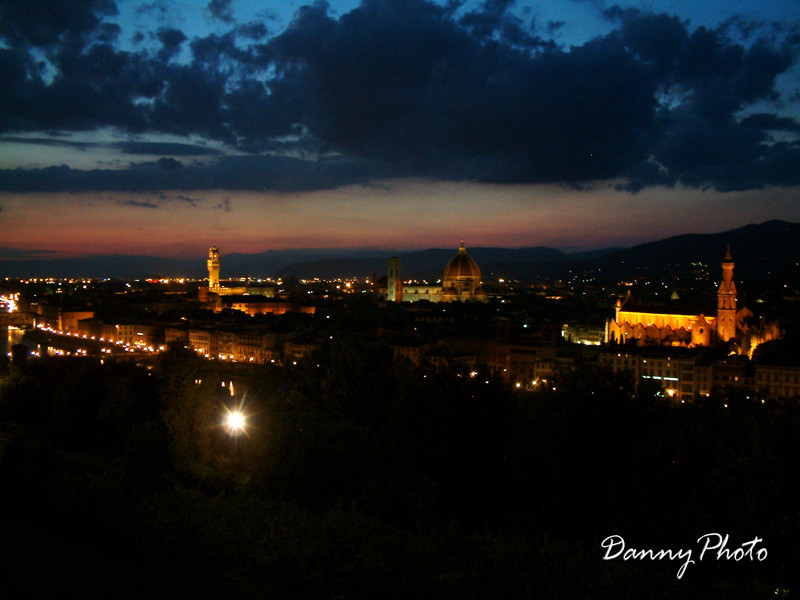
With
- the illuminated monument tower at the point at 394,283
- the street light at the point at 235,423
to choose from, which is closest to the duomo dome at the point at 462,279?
the illuminated monument tower at the point at 394,283

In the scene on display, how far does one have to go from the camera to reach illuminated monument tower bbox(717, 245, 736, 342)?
2936 cm

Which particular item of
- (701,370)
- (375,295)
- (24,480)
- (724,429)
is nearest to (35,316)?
(375,295)

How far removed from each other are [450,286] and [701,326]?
46.5 metres

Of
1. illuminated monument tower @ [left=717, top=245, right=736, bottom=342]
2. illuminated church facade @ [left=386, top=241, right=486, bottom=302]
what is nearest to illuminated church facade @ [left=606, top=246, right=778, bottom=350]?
illuminated monument tower @ [left=717, top=245, right=736, bottom=342]

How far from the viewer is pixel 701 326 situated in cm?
3003

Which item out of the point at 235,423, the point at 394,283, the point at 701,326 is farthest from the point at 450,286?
the point at 235,423

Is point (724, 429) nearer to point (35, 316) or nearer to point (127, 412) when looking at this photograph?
point (127, 412)

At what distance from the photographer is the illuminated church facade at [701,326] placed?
29469mm

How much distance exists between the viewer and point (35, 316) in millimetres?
60281

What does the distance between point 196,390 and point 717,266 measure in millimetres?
110497

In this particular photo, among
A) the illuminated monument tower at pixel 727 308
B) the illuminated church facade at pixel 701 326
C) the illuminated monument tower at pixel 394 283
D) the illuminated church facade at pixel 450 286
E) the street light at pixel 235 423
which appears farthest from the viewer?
the illuminated monument tower at pixel 394 283

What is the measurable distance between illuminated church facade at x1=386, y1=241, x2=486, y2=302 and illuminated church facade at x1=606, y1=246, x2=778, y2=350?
41.6 meters

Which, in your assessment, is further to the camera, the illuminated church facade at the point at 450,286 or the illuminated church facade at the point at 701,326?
the illuminated church facade at the point at 450,286

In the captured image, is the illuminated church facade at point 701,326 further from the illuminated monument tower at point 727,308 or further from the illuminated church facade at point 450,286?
the illuminated church facade at point 450,286
